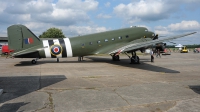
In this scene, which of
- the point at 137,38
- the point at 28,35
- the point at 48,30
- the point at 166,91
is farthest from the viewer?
the point at 48,30

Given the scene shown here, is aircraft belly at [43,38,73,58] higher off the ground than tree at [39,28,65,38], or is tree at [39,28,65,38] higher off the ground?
tree at [39,28,65,38]

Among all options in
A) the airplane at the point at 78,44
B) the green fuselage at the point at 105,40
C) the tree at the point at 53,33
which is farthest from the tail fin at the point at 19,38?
the tree at the point at 53,33

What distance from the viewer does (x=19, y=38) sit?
60.5 ft

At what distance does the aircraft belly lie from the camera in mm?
19266

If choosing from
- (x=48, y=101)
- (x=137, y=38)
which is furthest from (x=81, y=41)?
(x=48, y=101)

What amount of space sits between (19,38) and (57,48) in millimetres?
4090

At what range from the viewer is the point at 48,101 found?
20.7 feet

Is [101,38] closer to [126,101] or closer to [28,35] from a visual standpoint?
[28,35]

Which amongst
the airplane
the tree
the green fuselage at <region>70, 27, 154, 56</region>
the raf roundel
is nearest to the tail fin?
the airplane

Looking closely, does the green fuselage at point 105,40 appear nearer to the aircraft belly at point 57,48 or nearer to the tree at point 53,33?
the aircraft belly at point 57,48

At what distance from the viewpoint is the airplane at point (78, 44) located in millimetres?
18266

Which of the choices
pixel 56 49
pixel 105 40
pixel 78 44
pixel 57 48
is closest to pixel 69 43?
pixel 78 44

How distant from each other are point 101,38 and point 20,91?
14.8m

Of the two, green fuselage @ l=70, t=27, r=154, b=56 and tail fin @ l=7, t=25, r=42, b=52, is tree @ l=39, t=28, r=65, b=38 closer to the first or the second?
green fuselage @ l=70, t=27, r=154, b=56
